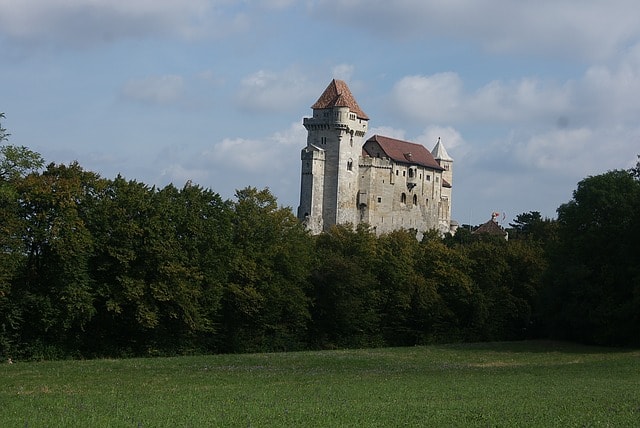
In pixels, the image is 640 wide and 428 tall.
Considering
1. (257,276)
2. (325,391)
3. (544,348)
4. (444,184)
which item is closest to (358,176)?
(444,184)

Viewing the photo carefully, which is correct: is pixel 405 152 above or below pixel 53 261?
above

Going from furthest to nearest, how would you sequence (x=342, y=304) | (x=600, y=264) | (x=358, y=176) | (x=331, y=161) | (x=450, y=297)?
(x=358, y=176) → (x=331, y=161) → (x=450, y=297) → (x=342, y=304) → (x=600, y=264)

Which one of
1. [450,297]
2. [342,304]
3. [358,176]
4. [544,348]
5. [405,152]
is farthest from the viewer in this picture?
[405,152]

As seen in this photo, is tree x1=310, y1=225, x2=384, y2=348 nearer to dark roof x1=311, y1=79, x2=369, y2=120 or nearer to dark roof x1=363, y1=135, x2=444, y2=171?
dark roof x1=311, y1=79, x2=369, y2=120

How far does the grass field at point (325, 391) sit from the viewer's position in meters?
24.1

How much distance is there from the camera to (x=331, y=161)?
14725 centimetres

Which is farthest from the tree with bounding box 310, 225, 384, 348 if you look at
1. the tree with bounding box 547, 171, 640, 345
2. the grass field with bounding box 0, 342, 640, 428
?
the grass field with bounding box 0, 342, 640, 428

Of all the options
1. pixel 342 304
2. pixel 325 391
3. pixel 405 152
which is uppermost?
pixel 405 152

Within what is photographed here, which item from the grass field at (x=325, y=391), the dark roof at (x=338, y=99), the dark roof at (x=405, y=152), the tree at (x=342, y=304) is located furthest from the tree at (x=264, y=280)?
the dark roof at (x=405, y=152)

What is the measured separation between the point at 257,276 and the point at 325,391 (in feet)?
106

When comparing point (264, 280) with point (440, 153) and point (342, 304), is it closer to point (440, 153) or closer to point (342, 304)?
point (342, 304)

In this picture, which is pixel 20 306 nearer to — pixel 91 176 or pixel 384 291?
pixel 91 176

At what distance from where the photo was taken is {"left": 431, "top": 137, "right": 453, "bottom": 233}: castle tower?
6624 inches

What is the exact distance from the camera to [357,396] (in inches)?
1241
